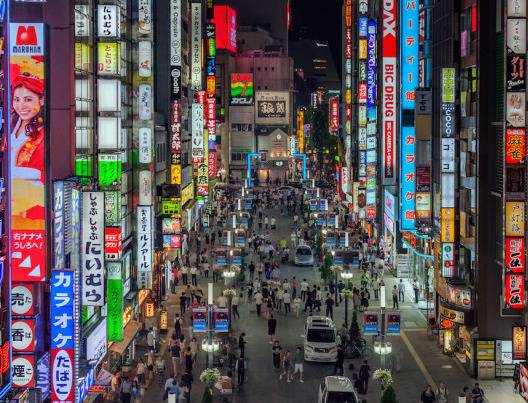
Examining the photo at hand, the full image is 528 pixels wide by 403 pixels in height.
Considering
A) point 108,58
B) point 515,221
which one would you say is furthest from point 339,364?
point 108,58

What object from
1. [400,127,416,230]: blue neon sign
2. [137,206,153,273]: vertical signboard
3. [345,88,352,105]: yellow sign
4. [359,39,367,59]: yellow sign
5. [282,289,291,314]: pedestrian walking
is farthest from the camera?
[345,88,352,105]: yellow sign

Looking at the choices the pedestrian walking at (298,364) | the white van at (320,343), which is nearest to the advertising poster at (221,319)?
the pedestrian walking at (298,364)

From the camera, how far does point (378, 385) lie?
3847 cm

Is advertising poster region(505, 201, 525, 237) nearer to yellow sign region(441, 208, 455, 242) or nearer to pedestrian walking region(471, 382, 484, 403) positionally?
pedestrian walking region(471, 382, 484, 403)

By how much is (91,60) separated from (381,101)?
105 feet

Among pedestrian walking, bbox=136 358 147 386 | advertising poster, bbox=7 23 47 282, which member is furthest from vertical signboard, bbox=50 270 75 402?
pedestrian walking, bbox=136 358 147 386

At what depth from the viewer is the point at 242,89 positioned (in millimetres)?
151125

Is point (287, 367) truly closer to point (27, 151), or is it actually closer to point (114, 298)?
point (114, 298)

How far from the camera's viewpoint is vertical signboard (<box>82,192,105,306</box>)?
3027 centimetres

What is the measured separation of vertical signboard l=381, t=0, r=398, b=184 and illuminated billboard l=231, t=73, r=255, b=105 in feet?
282

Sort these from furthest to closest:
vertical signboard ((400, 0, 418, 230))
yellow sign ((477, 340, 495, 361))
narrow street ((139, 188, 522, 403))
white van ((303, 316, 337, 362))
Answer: vertical signboard ((400, 0, 418, 230)) < white van ((303, 316, 337, 362)) < yellow sign ((477, 340, 495, 361)) < narrow street ((139, 188, 522, 403))

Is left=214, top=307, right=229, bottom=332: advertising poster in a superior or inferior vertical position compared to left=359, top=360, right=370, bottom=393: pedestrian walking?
superior

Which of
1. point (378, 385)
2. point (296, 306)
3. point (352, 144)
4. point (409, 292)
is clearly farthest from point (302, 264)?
point (378, 385)

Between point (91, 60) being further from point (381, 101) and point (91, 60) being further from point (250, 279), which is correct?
point (381, 101)
